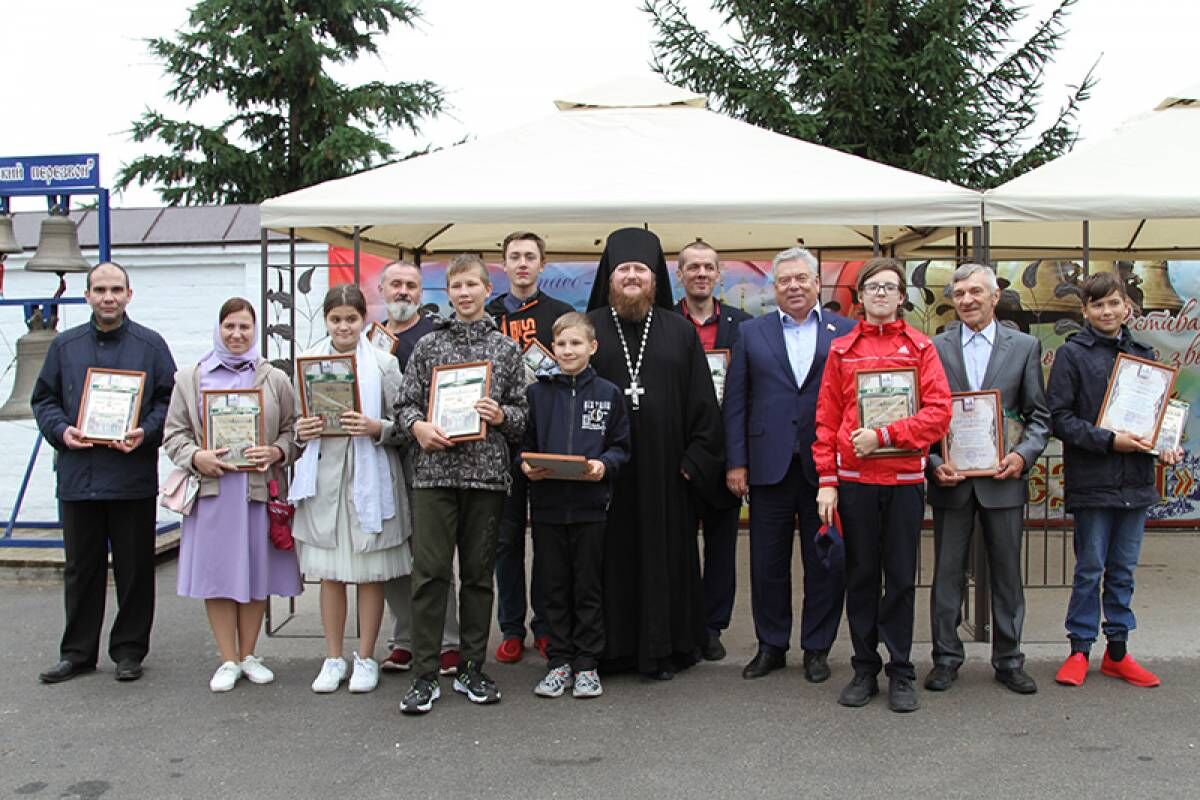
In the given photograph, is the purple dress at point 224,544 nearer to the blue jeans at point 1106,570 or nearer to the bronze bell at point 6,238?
the bronze bell at point 6,238

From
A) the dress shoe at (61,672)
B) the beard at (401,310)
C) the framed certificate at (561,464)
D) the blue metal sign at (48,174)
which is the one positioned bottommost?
the dress shoe at (61,672)

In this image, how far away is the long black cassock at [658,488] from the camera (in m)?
5.01

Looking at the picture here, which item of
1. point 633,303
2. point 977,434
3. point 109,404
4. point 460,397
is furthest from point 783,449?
point 109,404

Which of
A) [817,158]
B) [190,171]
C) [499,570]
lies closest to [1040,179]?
[817,158]

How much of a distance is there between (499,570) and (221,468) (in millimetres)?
1512

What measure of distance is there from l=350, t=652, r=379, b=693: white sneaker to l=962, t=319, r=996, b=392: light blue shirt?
123 inches

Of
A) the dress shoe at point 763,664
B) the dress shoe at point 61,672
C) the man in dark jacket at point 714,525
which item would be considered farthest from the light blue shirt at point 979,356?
the dress shoe at point 61,672

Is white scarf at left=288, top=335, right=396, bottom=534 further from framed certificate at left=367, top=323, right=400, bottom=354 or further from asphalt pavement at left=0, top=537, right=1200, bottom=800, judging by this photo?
asphalt pavement at left=0, top=537, right=1200, bottom=800

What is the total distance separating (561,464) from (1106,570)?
2.67 m

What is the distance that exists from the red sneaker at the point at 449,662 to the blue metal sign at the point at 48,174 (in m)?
4.62

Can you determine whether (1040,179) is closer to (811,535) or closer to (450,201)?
(811,535)

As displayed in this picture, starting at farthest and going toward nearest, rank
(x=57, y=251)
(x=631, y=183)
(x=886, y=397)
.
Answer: (x=57, y=251) < (x=631, y=183) < (x=886, y=397)

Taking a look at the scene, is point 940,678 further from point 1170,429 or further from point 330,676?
point 330,676

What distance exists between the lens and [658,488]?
198 inches
